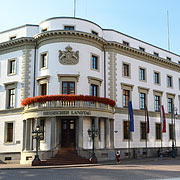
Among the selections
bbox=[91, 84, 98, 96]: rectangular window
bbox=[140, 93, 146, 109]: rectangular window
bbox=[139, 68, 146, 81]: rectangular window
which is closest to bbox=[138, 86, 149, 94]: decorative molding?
bbox=[140, 93, 146, 109]: rectangular window

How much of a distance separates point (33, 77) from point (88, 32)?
858 cm

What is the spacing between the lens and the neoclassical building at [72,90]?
31.6 meters

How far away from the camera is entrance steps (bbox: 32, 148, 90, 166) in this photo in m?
28.4

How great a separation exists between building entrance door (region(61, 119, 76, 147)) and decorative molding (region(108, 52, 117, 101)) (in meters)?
6.64

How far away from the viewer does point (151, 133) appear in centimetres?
4091

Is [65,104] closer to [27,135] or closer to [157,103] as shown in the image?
[27,135]

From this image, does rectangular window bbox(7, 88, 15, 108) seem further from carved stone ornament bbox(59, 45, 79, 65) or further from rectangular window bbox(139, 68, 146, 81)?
rectangular window bbox(139, 68, 146, 81)

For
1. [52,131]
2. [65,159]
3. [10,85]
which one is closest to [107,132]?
[65,159]

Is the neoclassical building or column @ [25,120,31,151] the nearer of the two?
the neoclassical building

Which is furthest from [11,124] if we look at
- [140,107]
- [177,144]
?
[177,144]

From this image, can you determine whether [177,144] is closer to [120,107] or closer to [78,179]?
[120,107]

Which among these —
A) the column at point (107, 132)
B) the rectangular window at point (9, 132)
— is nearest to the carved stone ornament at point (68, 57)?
the column at point (107, 132)

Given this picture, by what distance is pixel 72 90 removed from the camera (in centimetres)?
3331

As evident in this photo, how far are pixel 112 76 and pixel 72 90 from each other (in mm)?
6246
